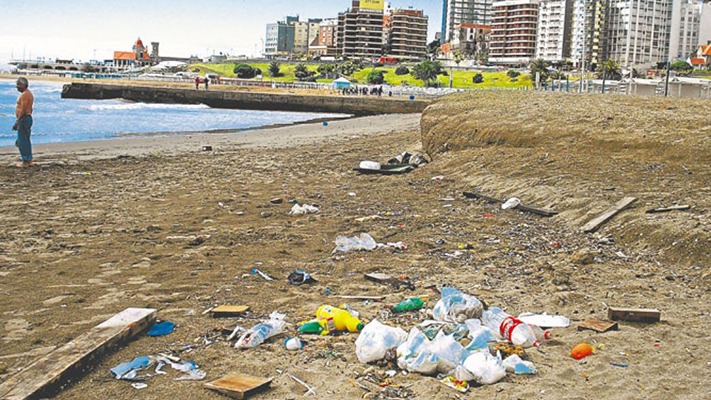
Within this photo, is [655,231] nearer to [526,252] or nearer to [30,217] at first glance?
[526,252]

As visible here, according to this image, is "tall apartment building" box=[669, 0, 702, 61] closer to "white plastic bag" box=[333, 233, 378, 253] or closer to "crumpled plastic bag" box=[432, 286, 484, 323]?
"white plastic bag" box=[333, 233, 378, 253]

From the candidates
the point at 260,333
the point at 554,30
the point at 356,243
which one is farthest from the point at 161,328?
the point at 554,30

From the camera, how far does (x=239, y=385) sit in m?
3.53

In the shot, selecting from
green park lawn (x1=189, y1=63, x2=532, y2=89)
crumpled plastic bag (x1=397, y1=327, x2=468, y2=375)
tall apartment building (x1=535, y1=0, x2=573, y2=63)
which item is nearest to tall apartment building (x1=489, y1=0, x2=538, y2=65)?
tall apartment building (x1=535, y1=0, x2=573, y2=63)

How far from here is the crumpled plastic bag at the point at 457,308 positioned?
14.6ft

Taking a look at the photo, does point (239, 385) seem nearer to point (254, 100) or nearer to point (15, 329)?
point (15, 329)

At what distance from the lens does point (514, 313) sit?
4.72 m

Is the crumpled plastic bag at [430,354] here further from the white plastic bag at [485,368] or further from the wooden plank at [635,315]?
the wooden plank at [635,315]

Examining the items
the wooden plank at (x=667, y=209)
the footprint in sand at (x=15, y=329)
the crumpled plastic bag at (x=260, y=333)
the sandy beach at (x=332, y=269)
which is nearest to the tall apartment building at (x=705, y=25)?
the sandy beach at (x=332, y=269)

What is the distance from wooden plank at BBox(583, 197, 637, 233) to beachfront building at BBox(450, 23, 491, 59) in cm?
16498

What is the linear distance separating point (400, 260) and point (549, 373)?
2.68 meters

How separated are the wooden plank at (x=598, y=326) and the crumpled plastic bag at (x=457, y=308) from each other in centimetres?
63

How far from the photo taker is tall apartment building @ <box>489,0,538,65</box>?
496 ft

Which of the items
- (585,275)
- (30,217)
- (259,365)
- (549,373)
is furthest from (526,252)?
(30,217)
